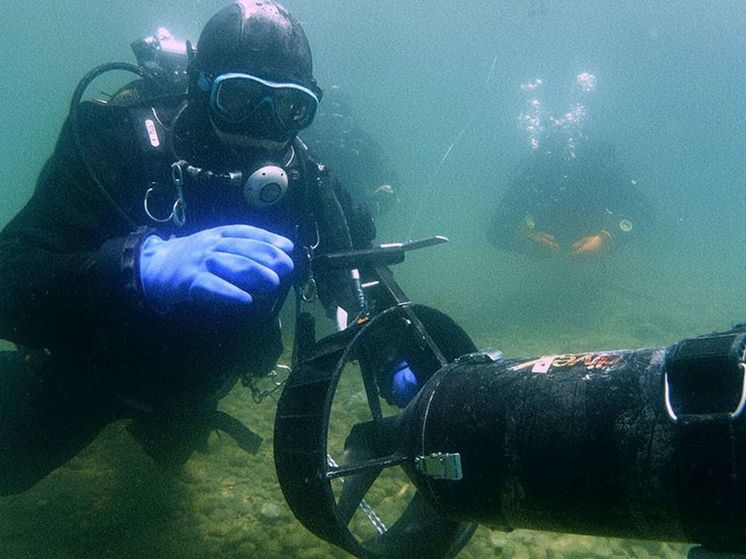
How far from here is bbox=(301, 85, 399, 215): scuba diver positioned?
534 inches

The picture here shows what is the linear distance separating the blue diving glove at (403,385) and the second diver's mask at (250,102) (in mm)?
1503

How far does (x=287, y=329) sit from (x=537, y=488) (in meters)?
7.52

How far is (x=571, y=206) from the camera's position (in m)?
13.9

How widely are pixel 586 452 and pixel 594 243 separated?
12060 millimetres

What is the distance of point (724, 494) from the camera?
3.72 feet

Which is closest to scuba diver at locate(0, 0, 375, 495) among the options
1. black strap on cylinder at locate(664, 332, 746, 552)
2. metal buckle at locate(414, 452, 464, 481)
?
metal buckle at locate(414, 452, 464, 481)

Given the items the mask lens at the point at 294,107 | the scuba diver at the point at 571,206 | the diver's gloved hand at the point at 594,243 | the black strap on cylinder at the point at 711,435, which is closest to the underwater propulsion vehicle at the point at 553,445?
the black strap on cylinder at the point at 711,435

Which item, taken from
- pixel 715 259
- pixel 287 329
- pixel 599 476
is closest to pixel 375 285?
pixel 599 476

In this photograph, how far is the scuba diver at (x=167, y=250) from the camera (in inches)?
72.8

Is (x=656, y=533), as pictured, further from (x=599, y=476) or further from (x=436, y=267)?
(x=436, y=267)

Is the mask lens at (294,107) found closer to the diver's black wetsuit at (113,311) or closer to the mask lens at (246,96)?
the mask lens at (246,96)

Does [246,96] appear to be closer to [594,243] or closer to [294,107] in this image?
[294,107]

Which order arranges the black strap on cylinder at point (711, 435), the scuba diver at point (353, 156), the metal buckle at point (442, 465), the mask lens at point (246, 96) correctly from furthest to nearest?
the scuba diver at point (353, 156) < the mask lens at point (246, 96) < the metal buckle at point (442, 465) < the black strap on cylinder at point (711, 435)

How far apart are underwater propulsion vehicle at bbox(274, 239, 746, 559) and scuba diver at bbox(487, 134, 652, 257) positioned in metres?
11.5
